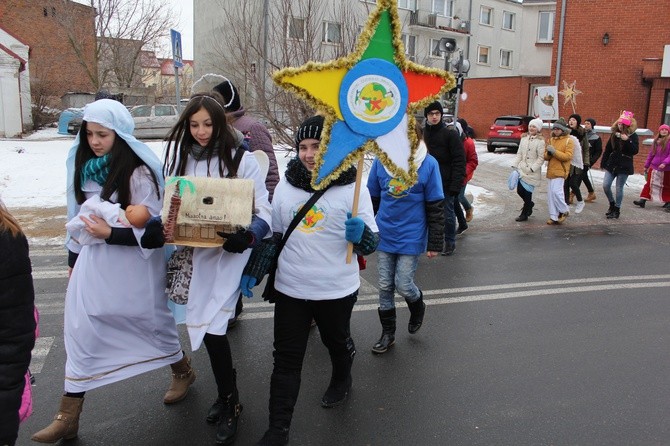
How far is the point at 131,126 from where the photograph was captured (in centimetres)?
310

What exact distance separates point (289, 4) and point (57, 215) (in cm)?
527

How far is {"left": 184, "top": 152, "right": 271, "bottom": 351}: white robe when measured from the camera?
9.95 feet

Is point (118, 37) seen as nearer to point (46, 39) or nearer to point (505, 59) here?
point (46, 39)

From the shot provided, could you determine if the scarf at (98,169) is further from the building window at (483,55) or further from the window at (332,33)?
the building window at (483,55)

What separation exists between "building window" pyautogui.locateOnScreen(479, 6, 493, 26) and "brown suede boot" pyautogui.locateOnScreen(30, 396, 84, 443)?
144 feet

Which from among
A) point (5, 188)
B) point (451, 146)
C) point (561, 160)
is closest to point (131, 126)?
point (451, 146)

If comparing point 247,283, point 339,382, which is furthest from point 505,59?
point 247,283

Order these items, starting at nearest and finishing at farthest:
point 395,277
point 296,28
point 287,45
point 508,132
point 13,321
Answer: point 13,321, point 395,277, point 287,45, point 296,28, point 508,132

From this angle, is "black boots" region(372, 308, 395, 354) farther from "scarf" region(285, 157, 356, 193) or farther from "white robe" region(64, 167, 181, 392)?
"white robe" region(64, 167, 181, 392)

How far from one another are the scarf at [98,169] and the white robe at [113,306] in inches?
2.6

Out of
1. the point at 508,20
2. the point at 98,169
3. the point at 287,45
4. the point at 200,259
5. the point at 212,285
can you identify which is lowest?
the point at 212,285

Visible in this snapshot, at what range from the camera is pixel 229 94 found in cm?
426

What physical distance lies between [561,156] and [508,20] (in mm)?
38201

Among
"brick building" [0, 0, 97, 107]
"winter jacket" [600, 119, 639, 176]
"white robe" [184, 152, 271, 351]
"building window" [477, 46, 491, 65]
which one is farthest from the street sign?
"building window" [477, 46, 491, 65]
